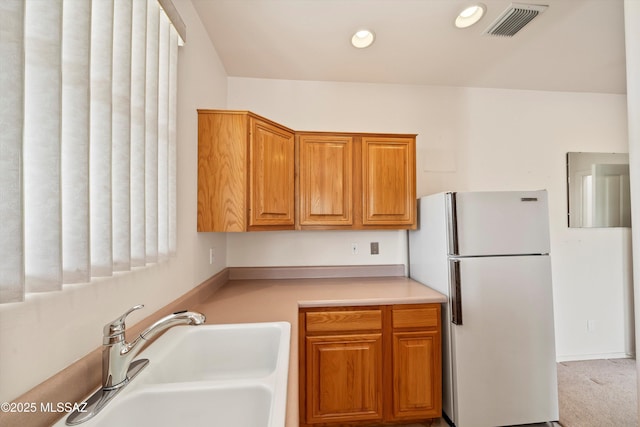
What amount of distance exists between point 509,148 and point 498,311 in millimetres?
1684

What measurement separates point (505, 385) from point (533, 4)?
2.32 meters

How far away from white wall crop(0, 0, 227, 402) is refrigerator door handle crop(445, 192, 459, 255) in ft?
5.25

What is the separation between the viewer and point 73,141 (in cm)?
64

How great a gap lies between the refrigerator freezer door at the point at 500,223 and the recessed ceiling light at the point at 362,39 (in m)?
1.21

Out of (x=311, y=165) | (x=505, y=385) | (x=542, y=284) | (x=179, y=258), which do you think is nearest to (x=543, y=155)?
(x=542, y=284)

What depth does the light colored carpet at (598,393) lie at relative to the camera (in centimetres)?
179

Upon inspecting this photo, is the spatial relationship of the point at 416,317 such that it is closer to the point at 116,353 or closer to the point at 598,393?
the point at 116,353

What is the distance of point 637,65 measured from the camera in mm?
1050

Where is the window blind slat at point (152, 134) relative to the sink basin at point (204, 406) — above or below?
above

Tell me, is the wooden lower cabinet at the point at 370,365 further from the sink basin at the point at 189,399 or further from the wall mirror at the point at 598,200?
the wall mirror at the point at 598,200

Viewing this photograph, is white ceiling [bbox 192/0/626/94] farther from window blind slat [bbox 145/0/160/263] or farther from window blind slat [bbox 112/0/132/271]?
window blind slat [bbox 112/0/132/271]

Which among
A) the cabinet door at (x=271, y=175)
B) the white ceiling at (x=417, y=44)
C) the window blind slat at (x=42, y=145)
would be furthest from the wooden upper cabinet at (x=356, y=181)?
the window blind slat at (x=42, y=145)

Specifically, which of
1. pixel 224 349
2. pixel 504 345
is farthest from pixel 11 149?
pixel 504 345

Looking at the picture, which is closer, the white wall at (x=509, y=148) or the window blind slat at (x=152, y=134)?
the window blind slat at (x=152, y=134)
